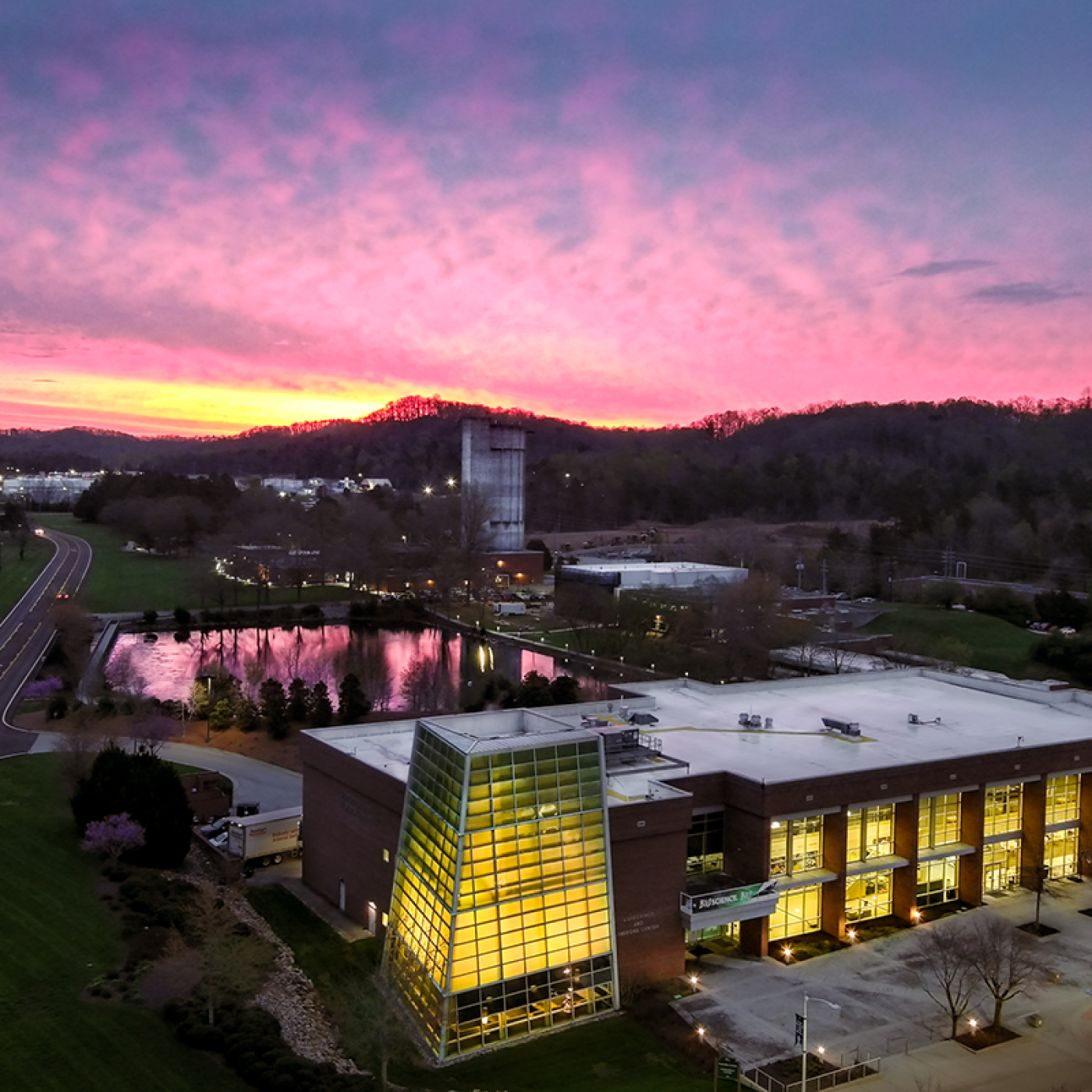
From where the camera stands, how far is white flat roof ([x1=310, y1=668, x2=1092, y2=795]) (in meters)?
25.4

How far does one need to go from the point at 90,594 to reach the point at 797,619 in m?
55.0

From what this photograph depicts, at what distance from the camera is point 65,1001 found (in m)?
19.6

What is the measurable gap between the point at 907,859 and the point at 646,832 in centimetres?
786

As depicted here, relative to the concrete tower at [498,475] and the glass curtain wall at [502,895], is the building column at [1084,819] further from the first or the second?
the concrete tower at [498,475]

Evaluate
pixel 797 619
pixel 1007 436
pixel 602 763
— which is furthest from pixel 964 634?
pixel 1007 436

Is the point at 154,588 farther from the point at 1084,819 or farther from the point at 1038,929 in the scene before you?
the point at 1038,929

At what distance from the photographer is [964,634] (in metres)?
70.2

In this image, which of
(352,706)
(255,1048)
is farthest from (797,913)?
(352,706)

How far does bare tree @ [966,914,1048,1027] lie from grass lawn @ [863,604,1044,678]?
40053mm

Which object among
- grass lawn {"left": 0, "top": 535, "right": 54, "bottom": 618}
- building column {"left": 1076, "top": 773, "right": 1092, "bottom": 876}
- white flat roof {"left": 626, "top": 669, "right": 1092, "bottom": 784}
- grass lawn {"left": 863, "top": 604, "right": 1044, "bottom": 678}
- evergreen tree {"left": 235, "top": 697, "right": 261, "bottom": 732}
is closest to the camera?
white flat roof {"left": 626, "top": 669, "right": 1092, "bottom": 784}

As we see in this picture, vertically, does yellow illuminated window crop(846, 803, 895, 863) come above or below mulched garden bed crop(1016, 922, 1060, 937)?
above

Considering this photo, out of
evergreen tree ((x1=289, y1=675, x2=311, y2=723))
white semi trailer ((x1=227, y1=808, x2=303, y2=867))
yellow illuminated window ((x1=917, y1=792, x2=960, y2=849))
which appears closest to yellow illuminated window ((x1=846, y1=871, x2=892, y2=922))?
yellow illuminated window ((x1=917, y1=792, x2=960, y2=849))

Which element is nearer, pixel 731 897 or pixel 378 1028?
pixel 378 1028

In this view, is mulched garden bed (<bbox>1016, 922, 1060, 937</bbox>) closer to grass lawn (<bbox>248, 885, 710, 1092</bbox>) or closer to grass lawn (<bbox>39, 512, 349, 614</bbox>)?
grass lawn (<bbox>248, 885, 710, 1092</bbox>)
